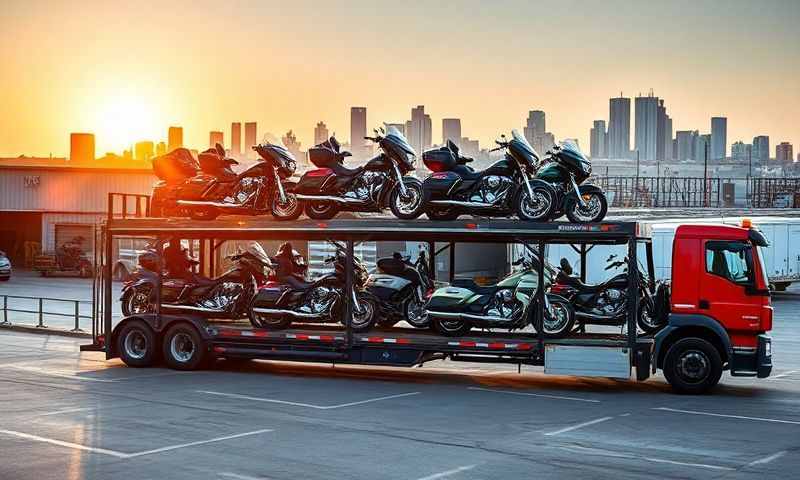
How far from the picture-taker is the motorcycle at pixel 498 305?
1748 cm

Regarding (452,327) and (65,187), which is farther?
(65,187)

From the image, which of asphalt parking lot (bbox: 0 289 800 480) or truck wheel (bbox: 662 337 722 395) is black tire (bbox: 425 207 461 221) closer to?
asphalt parking lot (bbox: 0 289 800 480)

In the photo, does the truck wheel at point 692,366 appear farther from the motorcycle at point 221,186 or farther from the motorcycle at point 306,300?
the motorcycle at point 221,186

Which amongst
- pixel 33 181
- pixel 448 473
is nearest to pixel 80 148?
pixel 33 181

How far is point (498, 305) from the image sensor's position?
1802 cm

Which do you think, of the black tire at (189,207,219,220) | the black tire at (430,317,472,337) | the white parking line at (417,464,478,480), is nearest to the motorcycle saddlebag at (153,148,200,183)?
the black tire at (189,207,219,220)

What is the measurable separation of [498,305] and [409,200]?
237 cm

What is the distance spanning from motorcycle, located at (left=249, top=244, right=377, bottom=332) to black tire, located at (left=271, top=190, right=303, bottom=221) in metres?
1.05

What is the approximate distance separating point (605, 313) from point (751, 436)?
14.8 ft

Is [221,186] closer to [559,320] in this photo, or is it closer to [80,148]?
[559,320]

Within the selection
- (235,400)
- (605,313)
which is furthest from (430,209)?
(235,400)

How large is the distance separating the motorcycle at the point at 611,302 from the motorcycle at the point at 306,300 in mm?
3511

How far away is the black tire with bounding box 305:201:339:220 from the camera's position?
19828mm

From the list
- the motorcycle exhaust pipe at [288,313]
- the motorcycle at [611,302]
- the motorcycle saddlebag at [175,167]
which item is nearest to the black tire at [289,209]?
the motorcycle exhaust pipe at [288,313]
